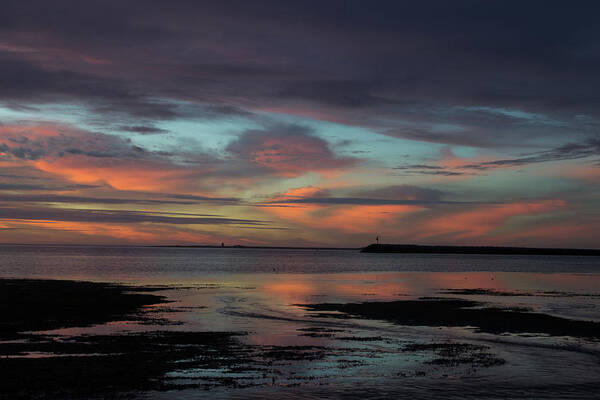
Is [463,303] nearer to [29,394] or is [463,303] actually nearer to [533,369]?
[533,369]

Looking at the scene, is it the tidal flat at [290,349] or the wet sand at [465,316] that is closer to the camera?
the tidal flat at [290,349]

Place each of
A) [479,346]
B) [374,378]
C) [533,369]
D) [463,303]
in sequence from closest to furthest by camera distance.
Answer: [374,378] → [533,369] → [479,346] → [463,303]

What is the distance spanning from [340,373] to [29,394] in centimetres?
1035

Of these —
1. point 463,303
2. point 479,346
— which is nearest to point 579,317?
point 463,303

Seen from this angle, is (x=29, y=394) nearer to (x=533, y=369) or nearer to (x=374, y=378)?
(x=374, y=378)

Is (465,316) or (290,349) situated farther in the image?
Answer: (465,316)

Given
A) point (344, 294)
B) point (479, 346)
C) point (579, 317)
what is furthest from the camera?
point (344, 294)

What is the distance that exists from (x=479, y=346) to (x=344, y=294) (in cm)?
3268

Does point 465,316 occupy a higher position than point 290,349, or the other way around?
point 290,349

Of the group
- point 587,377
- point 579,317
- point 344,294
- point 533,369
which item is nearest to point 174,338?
point 533,369

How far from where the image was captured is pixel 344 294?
59.4m

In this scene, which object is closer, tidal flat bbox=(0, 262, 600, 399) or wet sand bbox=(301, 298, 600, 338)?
tidal flat bbox=(0, 262, 600, 399)

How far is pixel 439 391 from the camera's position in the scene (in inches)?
715

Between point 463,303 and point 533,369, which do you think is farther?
point 463,303
